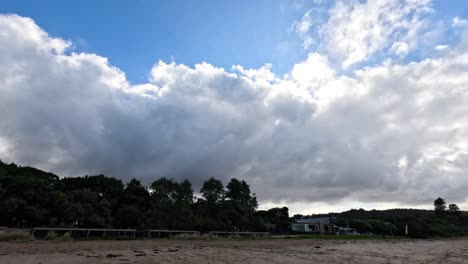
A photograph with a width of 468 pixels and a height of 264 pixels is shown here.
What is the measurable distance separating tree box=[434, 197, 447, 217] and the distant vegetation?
435ft

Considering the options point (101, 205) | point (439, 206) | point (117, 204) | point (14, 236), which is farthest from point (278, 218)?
point (439, 206)

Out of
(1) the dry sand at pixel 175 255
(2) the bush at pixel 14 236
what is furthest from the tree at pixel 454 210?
(2) the bush at pixel 14 236

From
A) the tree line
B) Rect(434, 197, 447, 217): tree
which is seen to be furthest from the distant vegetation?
Rect(434, 197, 447, 217): tree

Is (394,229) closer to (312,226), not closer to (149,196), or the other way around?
(312,226)

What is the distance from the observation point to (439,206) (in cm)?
17700

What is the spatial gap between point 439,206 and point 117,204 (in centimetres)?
17794

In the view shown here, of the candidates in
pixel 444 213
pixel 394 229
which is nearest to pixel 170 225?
pixel 394 229

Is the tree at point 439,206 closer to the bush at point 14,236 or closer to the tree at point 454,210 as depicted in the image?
the tree at point 454,210

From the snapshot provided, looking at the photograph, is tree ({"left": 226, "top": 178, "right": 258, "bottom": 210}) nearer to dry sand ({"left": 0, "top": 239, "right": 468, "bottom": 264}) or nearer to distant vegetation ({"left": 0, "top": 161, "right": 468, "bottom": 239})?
distant vegetation ({"left": 0, "top": 161, "right": 468, "bottom": 239})

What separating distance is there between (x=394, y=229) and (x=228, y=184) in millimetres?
53084

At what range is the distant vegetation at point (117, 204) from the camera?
34344mm

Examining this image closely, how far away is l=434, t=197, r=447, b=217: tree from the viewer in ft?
574

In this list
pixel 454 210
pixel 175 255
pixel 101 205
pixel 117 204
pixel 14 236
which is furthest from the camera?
pixel 454 210

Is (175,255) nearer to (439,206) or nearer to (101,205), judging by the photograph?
(101,205)
